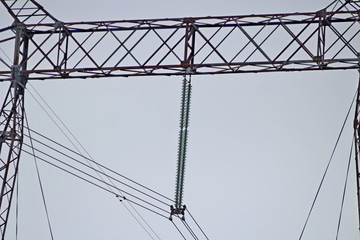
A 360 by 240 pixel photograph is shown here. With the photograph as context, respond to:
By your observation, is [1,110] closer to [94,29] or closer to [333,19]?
[94,29]

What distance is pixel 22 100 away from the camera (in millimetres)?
44281

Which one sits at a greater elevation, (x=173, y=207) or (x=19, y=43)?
(x=19, y=43)

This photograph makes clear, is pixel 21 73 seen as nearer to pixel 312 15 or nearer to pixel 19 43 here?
pixel 19 43

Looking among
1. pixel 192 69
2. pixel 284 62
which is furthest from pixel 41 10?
pixel 284 62

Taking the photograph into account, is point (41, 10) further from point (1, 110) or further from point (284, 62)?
point (284, 62)

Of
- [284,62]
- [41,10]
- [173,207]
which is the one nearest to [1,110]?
[41,10]

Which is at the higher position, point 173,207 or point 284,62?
point 284,62

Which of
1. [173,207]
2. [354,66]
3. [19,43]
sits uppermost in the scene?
[19,43]

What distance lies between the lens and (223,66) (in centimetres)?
4184

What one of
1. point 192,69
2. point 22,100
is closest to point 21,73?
point 22,100

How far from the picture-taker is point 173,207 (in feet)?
140

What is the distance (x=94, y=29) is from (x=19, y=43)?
2882 mm

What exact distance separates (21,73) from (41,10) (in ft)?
7.62

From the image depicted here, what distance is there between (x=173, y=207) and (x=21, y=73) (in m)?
7.02
